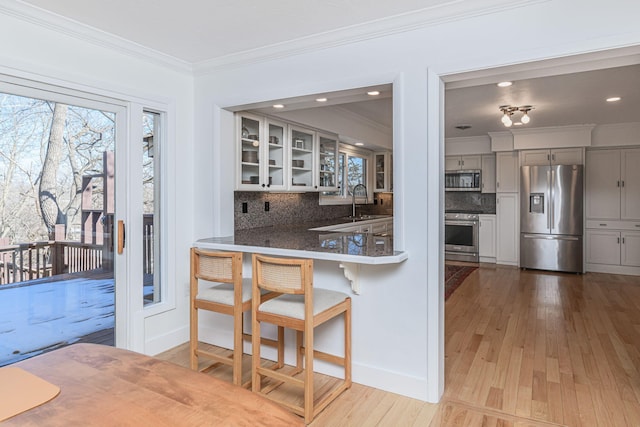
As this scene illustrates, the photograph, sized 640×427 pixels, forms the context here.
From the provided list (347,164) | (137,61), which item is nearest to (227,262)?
(137,61)

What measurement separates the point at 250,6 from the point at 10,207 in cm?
188

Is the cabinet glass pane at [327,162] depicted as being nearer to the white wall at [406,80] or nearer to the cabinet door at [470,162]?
the white wall at [406,80]

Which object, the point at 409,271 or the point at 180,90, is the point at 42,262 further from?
the point at 409,271

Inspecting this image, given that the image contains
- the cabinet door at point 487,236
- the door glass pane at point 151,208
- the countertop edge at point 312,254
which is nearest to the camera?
the countertop edge at point 312,254

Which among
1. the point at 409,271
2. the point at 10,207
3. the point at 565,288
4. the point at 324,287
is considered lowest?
the point at 565,288

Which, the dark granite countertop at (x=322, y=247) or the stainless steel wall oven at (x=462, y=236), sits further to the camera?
the stainless steel wall oven at (x=462, y=236)

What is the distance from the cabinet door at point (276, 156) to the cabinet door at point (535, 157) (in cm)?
457

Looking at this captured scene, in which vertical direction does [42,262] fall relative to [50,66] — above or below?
below

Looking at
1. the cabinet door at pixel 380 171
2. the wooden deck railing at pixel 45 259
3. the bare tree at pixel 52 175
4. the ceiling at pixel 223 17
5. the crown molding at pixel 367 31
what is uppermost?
the ceiling at pixel 223 17

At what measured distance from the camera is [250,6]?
2.27m

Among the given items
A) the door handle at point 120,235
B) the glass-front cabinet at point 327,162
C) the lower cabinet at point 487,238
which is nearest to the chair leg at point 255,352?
the door handle at point 120,235

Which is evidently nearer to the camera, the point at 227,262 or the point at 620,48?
the point at 620,48

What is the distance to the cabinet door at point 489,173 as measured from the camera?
728cm

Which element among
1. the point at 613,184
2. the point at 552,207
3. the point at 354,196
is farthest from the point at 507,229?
the point at 354,196
